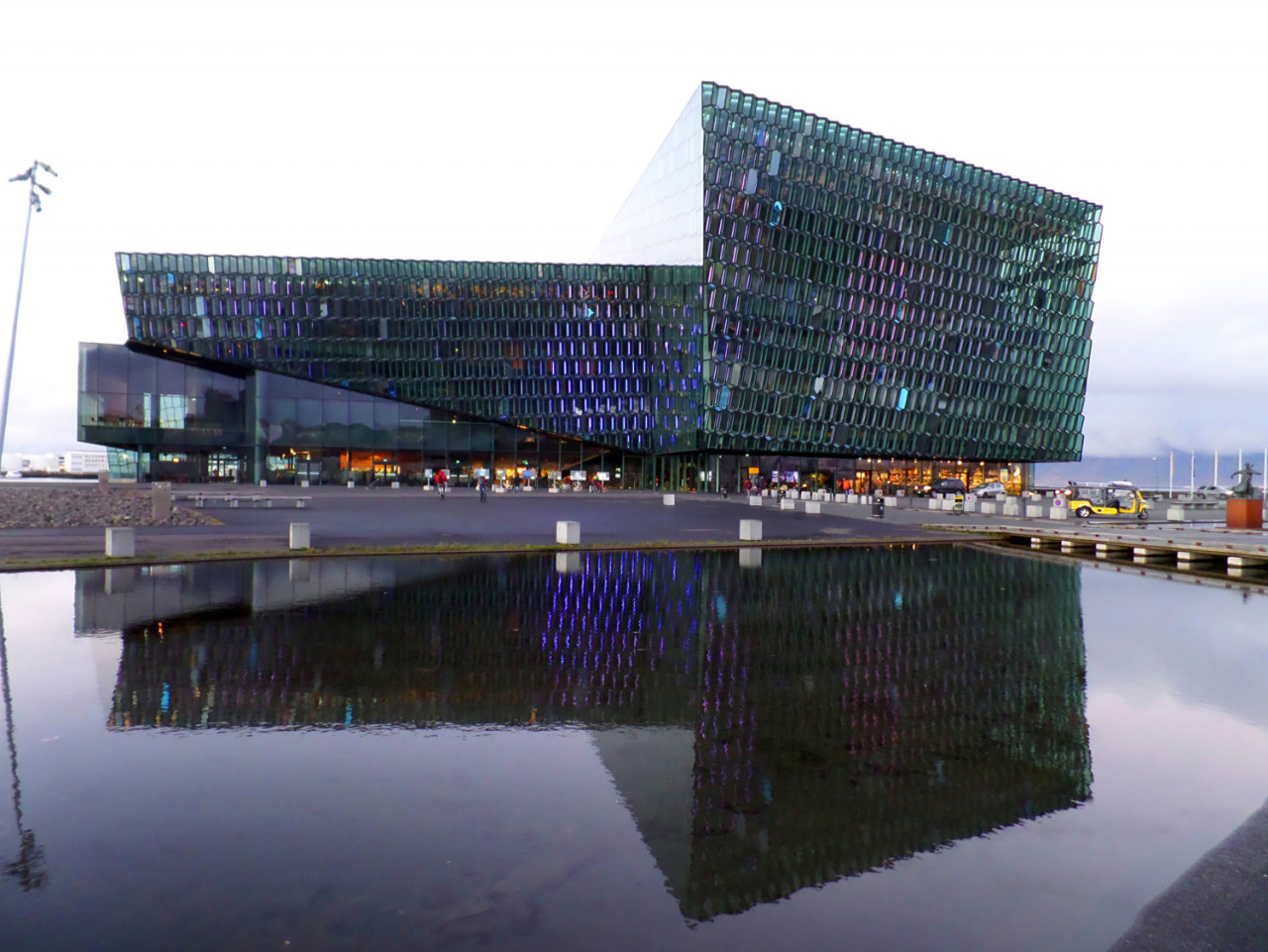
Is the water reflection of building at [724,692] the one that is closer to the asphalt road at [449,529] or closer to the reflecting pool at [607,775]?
the reflecting pool at [607,775]

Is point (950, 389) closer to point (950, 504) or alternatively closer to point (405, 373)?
point (950, 504)

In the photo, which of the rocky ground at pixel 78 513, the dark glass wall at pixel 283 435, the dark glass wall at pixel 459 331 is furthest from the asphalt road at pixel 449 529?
the dark glass wall at pixel 283 435

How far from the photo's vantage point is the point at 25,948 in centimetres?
430

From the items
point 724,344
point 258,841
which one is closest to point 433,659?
point 258,841

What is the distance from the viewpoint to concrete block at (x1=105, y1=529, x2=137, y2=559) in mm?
20484

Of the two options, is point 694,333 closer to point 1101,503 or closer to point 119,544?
point 1101,503

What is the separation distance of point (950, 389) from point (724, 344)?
2622cm

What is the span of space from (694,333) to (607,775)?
211ft

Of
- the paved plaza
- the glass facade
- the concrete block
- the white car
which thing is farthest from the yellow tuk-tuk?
the concrete block

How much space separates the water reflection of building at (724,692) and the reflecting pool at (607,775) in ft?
0.16

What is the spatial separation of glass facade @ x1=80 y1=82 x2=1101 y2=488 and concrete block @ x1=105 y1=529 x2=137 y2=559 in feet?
170

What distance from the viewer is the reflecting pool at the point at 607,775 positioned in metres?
4.75

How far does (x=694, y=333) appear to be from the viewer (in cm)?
6938

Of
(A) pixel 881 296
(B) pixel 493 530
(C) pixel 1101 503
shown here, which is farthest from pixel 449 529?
(A) pixel 881 296
